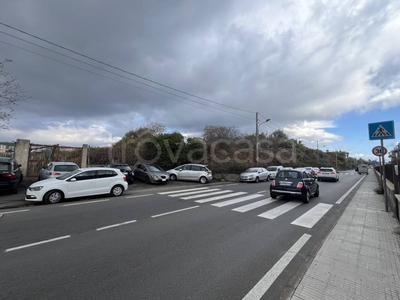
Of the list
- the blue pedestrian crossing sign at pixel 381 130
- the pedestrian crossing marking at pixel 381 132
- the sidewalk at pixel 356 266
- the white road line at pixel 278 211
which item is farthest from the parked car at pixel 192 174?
the sidewalk at pixel 356 266

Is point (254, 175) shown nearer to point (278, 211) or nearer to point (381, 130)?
point (278, 211)

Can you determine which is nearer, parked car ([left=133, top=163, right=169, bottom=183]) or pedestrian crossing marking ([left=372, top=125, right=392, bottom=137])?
pedestrian crossing marking ([left=372, top=125, right=392, bottom=137])

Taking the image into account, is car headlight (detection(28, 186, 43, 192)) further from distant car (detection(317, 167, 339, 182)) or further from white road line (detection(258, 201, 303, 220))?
distant car (detection(317, 167, 339, 182))

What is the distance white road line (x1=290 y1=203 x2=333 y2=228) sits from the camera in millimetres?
6137

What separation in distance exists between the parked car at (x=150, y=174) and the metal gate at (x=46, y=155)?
4.94 m

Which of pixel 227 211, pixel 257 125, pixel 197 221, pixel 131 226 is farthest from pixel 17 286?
pixel 257 125

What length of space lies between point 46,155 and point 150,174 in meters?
7.76

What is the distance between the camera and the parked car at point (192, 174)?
1734 centimetres

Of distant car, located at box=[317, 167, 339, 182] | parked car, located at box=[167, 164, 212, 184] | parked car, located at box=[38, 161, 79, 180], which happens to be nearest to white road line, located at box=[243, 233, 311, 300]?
parked car, located at box=[38, 161, 79, 180]

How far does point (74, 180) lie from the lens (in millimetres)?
8977

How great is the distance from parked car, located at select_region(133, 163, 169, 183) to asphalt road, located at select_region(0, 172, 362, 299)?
7.73 m

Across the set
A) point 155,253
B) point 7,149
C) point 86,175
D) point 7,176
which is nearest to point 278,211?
point 155,253

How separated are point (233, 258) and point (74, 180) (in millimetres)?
8193

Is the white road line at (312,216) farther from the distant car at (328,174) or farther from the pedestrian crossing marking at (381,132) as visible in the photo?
the distant car at (328,174)
